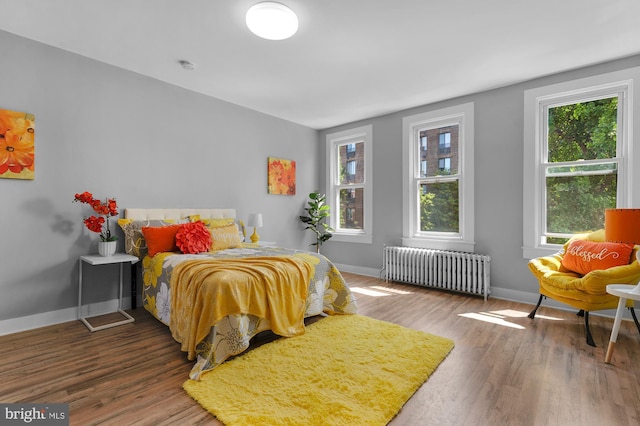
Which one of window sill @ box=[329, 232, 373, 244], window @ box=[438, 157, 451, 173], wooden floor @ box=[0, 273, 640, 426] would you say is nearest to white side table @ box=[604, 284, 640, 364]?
wooden floor @ box=[0, 273, 640, 426]

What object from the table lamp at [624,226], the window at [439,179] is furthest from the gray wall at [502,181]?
the table lamp at [624,226]

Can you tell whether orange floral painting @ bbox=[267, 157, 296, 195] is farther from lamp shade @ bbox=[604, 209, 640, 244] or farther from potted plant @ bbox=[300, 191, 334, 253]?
lamp shade @ bbox=[604, 209, 640, 244]

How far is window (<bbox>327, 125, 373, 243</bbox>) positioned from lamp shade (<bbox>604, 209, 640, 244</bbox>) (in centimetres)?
311

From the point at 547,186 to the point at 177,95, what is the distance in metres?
4.67

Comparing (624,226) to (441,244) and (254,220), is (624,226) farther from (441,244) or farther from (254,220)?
(254,220)

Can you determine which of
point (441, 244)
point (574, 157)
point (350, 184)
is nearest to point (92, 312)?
point (350, 184)

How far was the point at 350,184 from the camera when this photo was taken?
18.3ft

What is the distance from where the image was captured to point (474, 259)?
393 cm

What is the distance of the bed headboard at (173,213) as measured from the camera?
3477 mm

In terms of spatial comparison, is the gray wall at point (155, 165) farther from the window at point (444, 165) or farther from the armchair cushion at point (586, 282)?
the armchair cushion at point (586, 282)

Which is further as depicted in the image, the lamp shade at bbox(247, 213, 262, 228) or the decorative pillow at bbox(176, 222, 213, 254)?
the lamp shade at bbox(247, 213, 262, 228)

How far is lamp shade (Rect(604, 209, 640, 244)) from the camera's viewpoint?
2.31 meters

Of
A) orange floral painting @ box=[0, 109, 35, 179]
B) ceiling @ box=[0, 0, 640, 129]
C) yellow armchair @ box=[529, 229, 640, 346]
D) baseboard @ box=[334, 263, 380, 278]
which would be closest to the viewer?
ceiling @ box=[0, 0, 640, 129]

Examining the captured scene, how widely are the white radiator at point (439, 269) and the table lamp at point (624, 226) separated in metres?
1.49
